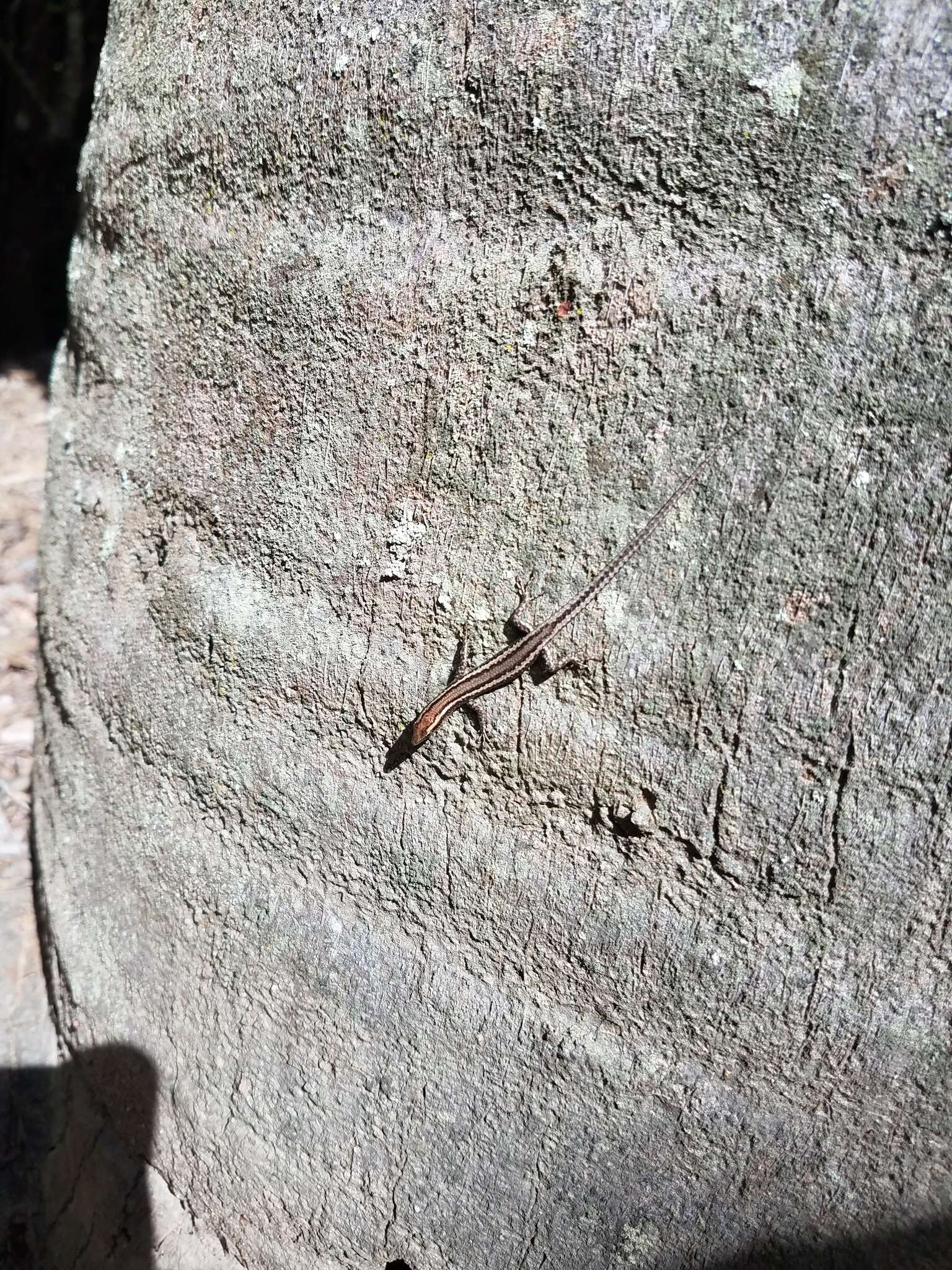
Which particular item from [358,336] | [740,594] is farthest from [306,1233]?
[358,336]

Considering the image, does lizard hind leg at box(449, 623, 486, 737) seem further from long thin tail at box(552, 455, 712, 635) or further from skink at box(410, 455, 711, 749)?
long thin tail at box(552, 455, 712, 635)

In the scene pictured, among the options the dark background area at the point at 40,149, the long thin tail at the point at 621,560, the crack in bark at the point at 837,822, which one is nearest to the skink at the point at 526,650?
the long thin tail at the point at 621,560

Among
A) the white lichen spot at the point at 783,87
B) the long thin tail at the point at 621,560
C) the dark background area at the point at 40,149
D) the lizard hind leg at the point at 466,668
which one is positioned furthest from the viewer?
the dark background area at the point at 40,149

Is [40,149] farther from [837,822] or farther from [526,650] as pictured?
[837,822]

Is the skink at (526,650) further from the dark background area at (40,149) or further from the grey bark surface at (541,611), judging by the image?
the dark background area at (40,149)

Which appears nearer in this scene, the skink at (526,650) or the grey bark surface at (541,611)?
the grey bark surface at (541,611)

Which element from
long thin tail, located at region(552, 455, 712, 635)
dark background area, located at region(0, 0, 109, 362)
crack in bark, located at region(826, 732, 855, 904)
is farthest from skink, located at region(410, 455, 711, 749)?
dark background area, located at region(0, 0, 109, 362)
